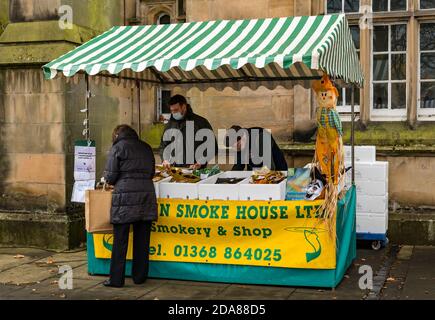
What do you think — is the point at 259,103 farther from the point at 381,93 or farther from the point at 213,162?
the point at 381,93

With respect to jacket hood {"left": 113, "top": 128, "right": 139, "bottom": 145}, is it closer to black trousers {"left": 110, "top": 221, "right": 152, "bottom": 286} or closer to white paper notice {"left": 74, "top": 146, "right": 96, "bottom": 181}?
black trousers {"left": 110, "top": 221, "right": 152, "bottom": 286}

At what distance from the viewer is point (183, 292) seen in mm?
7000

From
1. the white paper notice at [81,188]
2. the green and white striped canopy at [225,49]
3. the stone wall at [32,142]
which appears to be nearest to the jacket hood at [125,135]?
the green and white striped canopy at [225,49]

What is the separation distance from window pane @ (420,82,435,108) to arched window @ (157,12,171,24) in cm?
427

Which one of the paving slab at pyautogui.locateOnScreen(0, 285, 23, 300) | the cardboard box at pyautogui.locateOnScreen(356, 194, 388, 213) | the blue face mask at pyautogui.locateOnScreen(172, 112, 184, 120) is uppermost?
the blue face mask at pyautogui.locateOnScreen(172, 112, 184, 120)

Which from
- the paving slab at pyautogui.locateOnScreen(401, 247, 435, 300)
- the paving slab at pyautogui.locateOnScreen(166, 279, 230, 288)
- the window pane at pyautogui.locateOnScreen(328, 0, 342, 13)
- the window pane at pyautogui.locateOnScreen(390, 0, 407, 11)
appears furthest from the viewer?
the window pane at pyautogui.locateOnScreen(328, 0, 342, 13)

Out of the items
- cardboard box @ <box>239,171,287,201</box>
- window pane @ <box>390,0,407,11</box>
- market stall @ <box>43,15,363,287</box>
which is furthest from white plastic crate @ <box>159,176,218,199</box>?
window pane @ <box>390,0,407,11</box>

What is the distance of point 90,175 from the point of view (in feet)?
27.0

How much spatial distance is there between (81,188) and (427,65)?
5.35 m

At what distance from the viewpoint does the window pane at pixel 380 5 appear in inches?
395

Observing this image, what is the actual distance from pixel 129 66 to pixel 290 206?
2.20 metres

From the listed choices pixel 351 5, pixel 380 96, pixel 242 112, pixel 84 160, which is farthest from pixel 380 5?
pixel 84 160

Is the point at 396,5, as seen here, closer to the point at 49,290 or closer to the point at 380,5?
the point at 380,5

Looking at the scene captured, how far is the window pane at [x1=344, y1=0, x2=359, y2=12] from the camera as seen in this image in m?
10.2
